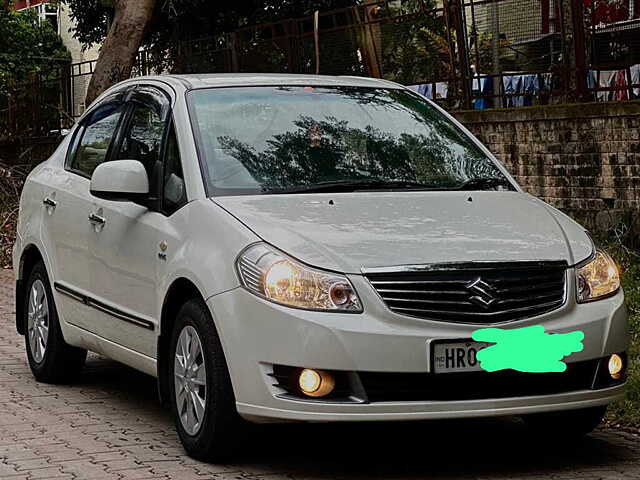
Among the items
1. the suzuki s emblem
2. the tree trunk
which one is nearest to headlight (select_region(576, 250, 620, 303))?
the suzuki s emblem

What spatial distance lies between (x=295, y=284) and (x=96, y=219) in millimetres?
2102

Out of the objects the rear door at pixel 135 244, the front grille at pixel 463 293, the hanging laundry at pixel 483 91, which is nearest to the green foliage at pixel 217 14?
the hanging laundry at pixel 483 91

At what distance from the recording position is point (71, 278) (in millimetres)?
8039

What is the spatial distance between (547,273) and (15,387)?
12.4 feet

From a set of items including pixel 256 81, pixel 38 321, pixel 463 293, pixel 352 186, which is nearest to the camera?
pixel 463 293

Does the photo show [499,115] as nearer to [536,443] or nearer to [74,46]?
[536,443]

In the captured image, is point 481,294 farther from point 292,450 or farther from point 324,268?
point 292,450

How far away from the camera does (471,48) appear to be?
48.5 ft

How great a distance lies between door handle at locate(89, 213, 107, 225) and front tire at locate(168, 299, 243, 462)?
4.02 ft

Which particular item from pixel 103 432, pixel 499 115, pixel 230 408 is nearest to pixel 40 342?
pixel 103 432

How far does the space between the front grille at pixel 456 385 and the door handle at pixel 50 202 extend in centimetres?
320

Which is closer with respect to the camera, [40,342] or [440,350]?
[440,350]

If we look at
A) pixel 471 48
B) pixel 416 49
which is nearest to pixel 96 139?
pixel 471 48

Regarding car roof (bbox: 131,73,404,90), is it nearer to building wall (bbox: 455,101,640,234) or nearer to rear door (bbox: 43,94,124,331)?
rear door (bbox: 43,94,124,331)
